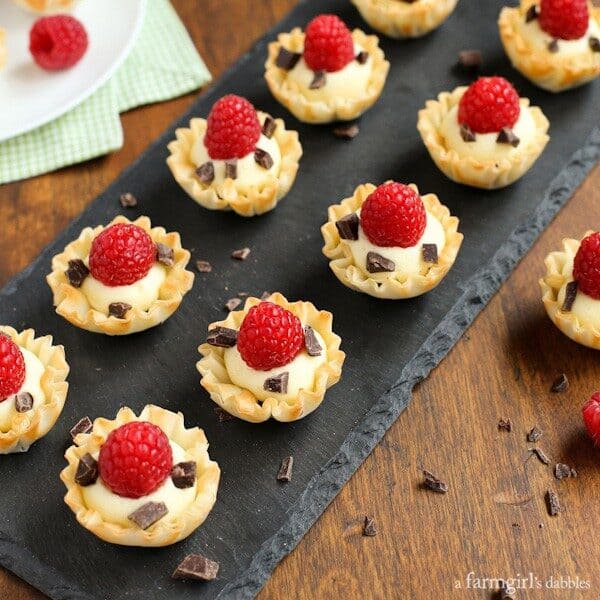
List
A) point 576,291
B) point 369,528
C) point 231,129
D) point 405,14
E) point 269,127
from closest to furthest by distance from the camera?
point 369,528, point 576,291, point 231,129, point 269,127, point 405,14

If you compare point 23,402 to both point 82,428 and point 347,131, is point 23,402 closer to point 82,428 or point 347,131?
point 82,428

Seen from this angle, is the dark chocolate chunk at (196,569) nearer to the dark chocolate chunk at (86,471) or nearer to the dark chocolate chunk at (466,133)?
the dark chocolate chunk at (86,471)

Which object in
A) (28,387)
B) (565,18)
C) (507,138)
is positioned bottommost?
(28,387)

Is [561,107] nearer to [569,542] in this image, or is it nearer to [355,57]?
[355,57]

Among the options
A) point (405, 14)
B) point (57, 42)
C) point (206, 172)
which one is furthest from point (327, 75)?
point (57, 42)

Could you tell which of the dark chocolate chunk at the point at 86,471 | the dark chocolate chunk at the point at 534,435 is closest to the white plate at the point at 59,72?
the dark chocolate chunk at the point at 86,471

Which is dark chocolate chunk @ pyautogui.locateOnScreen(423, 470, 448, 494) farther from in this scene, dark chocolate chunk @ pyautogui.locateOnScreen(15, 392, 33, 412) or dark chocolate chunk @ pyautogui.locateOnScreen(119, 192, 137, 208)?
dark chocolate chunk @ pyautogui.locateOnScreen(119, 192, 137, 208)
